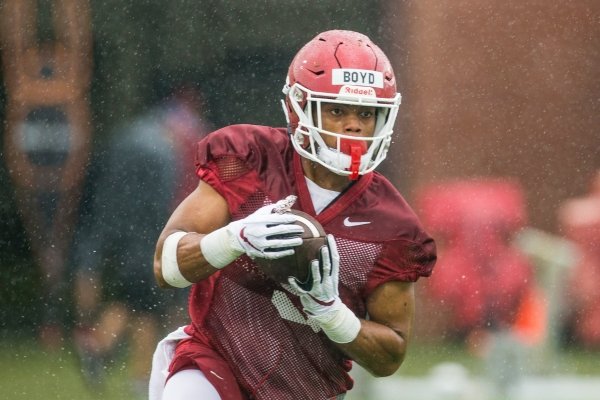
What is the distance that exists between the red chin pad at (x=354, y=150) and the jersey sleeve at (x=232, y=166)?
8.1 inches

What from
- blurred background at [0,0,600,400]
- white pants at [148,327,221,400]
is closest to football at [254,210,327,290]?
white pants at [148,327,221,400]

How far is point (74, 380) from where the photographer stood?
5.39 m

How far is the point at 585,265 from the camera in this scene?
5.77m

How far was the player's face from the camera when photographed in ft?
9.95

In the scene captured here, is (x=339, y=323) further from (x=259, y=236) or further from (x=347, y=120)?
(x=347, y=120)

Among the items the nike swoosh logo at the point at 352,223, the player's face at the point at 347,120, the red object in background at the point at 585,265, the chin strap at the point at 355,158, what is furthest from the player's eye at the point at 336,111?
the red object in background at the point at 585,265

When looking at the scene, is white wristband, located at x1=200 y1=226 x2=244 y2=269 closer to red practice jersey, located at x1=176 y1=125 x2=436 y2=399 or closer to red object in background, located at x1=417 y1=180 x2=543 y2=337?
red practice jersey, located at x1=176 y1=125 x2=436 y2=399

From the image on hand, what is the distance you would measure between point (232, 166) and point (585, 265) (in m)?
3.06

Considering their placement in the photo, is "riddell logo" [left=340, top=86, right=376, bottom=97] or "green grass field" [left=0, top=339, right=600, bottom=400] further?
"green grass field" [left=0, top=339, right=600, bottom=400]

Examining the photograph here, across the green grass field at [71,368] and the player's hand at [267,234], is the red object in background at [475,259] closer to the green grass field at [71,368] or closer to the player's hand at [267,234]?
the green grass field at [71,368]

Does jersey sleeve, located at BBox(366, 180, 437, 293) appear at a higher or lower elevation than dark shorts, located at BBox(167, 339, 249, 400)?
higher

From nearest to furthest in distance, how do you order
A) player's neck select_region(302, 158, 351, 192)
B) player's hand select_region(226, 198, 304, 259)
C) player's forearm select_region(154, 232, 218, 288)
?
player's hand select_region(226, 198, 304, 259) < player's forearm select_region(154, 232, 218, 288) < player's neck select_region(302, 158, 351, 192)

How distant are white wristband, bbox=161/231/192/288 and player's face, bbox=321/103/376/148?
41 cm

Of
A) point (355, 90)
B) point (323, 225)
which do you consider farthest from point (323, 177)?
point (355, 90)
